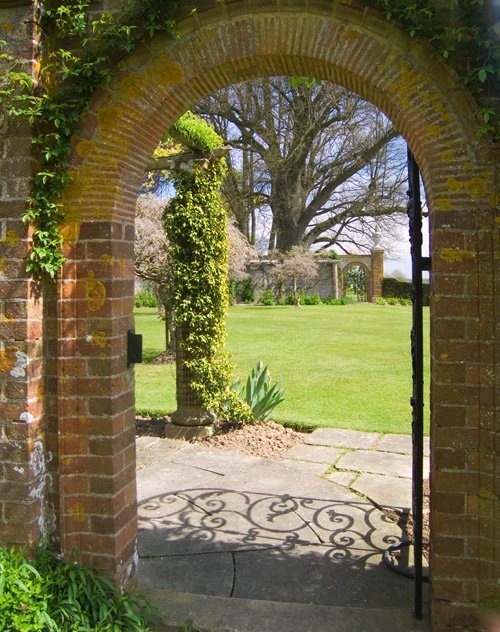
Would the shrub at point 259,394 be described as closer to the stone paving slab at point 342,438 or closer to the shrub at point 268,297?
the stone paving slab at point 342,438

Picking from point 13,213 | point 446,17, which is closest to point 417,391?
point 446,17

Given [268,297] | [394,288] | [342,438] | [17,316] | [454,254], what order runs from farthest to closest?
[394,288] → [268,297] → [342,438] → [17,316] → [454,254]

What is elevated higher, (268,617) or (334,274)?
(334,274)

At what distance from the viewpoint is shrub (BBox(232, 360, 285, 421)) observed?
7.30 metres

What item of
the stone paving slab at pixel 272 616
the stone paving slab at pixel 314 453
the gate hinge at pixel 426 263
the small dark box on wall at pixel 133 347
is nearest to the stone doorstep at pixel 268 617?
the stone paving slab at pixel 272 616

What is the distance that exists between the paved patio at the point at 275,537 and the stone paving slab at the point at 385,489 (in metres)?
0.02

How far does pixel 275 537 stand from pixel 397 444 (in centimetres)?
267

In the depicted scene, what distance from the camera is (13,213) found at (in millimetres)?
2789

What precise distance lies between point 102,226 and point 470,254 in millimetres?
1732

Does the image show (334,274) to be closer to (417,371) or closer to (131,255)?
(417,371)

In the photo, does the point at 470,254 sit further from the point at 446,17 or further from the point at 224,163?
the point at 224,163

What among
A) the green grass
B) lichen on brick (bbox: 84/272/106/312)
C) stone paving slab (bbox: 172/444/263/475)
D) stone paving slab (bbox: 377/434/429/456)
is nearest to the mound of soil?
stone paving slab (bbox: 172/444/263/475)

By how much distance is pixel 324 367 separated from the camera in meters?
12.0

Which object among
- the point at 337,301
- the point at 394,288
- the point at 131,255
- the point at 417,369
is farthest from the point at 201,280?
the point at 394,288
